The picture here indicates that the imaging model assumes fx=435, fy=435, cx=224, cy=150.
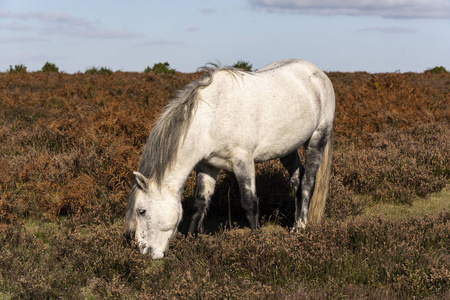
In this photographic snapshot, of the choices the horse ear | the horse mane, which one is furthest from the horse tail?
the horse ear

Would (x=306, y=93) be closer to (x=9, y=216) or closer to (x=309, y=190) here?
(x=309, y=190)

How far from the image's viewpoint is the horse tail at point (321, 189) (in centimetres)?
556

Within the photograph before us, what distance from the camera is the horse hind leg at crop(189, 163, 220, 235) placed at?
15.1 feet

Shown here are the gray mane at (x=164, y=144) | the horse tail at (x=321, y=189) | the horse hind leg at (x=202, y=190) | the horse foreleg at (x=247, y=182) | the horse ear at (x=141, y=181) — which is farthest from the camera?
the horse tail at (x=321, y=189)

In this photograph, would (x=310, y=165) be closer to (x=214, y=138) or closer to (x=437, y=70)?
(x=214, y=138)

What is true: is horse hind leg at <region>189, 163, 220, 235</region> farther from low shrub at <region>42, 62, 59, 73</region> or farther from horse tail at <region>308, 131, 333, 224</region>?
low shrub at <region>42, 62, 59, 73</region>

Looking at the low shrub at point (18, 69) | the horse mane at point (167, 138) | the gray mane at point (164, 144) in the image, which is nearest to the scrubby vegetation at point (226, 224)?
the gray mane at point (164, 144)

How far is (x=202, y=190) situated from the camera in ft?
15.3

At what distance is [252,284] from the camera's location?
348 centimetres

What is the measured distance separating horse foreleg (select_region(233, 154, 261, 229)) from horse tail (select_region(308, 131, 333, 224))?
1.27 meters

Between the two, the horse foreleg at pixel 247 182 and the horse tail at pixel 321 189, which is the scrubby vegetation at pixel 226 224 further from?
the horse tail at pixel 321 189

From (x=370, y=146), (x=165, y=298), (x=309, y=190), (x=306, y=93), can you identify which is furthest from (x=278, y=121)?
(x=370, y=146)

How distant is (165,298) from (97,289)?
0.79 m

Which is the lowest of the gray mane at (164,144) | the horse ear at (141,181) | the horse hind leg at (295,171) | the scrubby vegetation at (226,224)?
the scrubby vegetation at (226,224)
